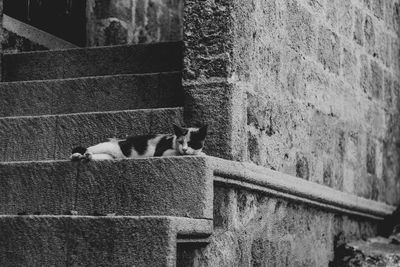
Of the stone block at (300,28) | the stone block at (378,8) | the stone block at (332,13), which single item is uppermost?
the stone block at (378,8)

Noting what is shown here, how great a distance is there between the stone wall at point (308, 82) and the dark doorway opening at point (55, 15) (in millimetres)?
2388

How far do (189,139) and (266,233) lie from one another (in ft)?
3.70

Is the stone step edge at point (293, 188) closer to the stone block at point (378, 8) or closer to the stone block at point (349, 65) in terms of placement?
the stone block at point (349, 65)

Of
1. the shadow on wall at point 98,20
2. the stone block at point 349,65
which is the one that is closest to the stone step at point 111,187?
the shadow on wall at point 98,20

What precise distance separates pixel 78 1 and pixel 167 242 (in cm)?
456

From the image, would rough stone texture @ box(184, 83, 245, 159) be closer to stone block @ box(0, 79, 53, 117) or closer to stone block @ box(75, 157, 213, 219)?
stone block @ box(75, 157, 213, 219)

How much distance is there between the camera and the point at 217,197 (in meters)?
5.13

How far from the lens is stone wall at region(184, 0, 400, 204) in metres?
5.45

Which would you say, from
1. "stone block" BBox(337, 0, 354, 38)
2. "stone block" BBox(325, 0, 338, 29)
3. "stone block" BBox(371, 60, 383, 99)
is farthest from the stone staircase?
"stone block" BBox(371, 60, 383, 99)

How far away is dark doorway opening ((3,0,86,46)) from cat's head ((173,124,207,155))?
281cm

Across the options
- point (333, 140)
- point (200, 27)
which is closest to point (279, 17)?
point (200, 27)

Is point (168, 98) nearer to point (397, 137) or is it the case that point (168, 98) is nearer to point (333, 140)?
point (333, 140)

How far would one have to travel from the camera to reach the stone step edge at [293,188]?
516 cm

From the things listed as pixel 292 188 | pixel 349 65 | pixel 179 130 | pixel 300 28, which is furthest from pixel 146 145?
pixel 349 65
